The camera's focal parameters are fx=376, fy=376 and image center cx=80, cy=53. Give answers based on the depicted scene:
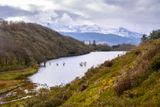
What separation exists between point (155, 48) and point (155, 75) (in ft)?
13.3

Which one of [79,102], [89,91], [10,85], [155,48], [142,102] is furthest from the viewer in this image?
[10,85]

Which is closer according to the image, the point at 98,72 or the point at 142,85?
the point at 142,85

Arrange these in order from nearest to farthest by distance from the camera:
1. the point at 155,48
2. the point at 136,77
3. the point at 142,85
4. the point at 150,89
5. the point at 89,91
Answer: the point at 150,89, the point at 142,85, the point at 136,77, the point at 155,48, the point at 89,91

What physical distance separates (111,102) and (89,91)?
1046 cm

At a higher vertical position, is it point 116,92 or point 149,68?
point 149,68

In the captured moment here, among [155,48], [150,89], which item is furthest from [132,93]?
[155,48]

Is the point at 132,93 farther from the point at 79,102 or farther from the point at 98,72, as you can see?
the point at 98,72

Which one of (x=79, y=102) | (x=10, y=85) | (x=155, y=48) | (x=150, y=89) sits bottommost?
(x=10, y=85)

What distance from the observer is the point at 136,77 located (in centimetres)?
2114

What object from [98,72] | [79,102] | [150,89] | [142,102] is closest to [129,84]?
[150,89]

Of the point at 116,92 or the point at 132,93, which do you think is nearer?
the point at 132,93

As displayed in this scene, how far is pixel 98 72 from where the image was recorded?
35.3m

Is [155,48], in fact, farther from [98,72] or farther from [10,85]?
[10,85]

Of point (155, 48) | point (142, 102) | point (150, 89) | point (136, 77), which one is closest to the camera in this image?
point (142, 102)
